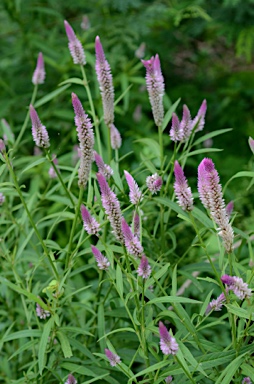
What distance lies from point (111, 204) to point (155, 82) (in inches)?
20.7

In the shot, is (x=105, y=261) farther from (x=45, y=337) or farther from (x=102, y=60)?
(x=102, y=60)

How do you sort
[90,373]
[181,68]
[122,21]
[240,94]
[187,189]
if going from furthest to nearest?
[181,68] < [240,94] < [122,21] < [90,373] < [187,189]

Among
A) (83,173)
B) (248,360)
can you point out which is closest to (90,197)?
(83,173)

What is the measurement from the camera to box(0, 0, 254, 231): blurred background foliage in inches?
167

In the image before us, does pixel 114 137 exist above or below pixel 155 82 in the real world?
below

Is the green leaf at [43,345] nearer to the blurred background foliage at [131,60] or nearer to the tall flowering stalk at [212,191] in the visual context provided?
the tall flowering stalk at [212,191]

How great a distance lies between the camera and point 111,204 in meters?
1.54

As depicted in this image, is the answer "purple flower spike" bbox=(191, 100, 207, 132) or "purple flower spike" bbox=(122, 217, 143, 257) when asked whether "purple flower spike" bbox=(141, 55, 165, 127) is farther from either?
"purple flower spike" bbox=(122, 217, 143, 257)

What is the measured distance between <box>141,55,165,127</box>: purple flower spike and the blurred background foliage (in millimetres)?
1684

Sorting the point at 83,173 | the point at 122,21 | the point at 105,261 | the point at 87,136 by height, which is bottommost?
the point at 122,21

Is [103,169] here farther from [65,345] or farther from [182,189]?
[65,345]

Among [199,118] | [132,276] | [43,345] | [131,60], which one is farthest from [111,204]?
[131,60]

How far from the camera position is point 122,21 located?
473cm

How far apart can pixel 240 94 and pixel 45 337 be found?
4166mm
